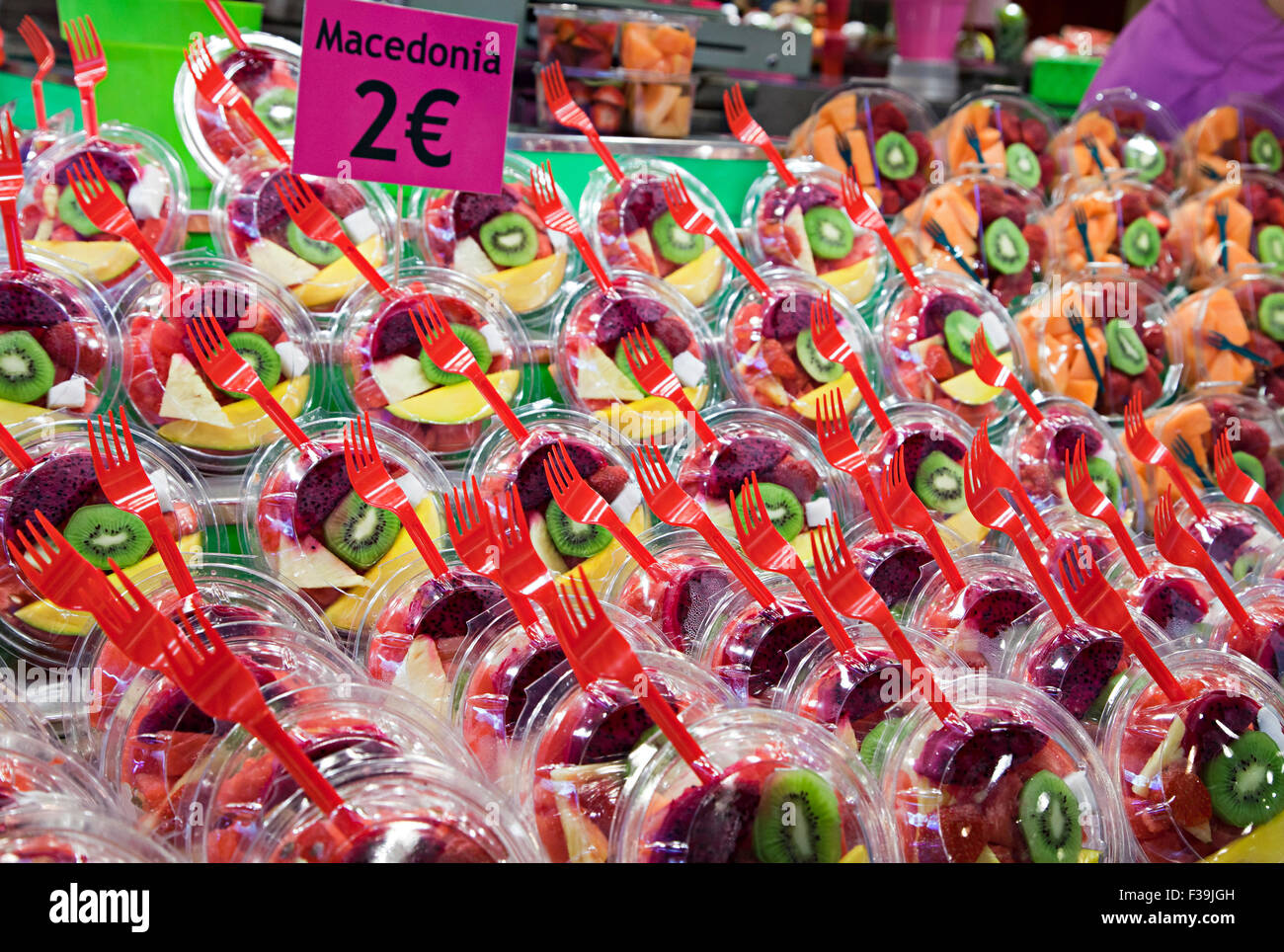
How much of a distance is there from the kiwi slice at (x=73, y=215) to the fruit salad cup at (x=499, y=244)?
51 cm

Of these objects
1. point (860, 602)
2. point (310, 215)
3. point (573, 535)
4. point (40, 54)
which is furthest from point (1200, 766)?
point (40, 54)

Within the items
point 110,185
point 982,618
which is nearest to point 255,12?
point 110,185

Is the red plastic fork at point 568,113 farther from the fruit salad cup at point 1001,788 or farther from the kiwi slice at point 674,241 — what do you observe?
the fruit salad cup at point 1001,788

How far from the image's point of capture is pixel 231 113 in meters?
1.83

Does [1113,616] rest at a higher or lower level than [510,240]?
lower

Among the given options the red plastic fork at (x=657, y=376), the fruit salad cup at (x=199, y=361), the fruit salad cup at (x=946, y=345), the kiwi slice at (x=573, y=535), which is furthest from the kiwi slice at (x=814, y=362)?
the fruit salad cup at (x=199, y=361)

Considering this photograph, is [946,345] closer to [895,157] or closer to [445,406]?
[895,157]

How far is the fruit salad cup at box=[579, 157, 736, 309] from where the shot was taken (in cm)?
192

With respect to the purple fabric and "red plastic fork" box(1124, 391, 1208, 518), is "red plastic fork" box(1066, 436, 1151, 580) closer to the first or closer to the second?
"red plastic fork" box(1124, 391, 1208, 518)

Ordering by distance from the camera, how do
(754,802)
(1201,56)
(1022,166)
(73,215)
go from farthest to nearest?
(1201,56)
(1022,166)
(73,215)
(754,802)

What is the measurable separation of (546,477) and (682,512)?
0.66 ft

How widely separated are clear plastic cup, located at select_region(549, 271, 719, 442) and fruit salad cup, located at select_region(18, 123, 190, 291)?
0.67 metres

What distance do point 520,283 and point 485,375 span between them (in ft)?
0.90

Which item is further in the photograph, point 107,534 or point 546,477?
point 546,477
